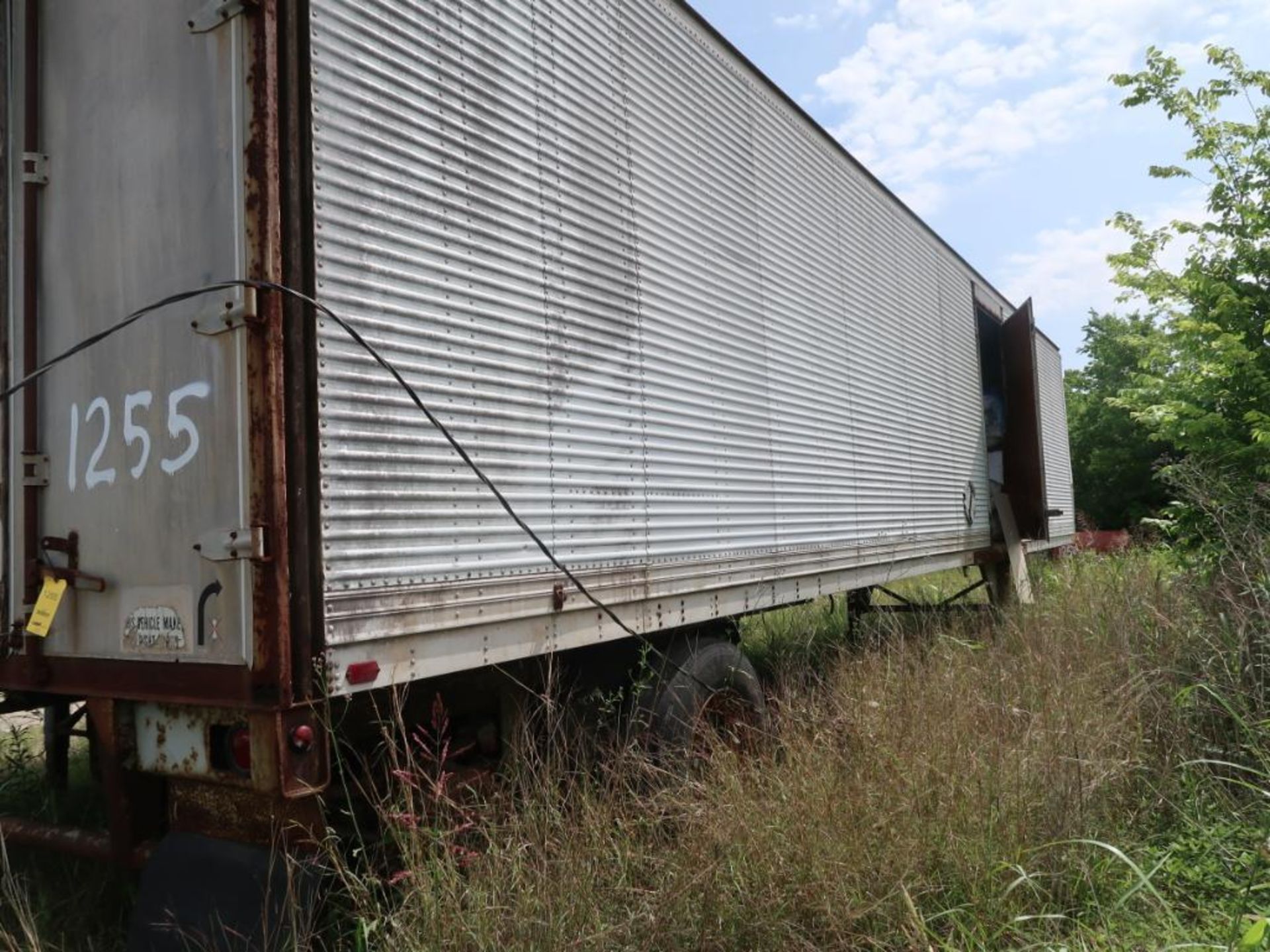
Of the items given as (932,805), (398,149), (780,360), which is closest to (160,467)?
(398,149)

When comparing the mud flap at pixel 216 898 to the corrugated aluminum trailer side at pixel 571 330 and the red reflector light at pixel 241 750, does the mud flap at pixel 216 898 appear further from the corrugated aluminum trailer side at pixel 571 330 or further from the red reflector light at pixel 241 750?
the corrugated aluminum trailer side at pixel 571 330

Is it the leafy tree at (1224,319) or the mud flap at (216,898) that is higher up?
the leafy tree at (1224,319)

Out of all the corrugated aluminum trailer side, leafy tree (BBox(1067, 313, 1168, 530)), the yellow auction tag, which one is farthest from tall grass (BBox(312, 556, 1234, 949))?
leafy tree (BBox(1067, 313, 1168, 530))

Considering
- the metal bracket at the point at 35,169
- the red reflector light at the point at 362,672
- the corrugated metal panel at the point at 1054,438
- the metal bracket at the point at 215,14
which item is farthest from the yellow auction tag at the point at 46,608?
the corrugated metal panel at the point at 1054,438

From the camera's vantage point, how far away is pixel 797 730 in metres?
4.50

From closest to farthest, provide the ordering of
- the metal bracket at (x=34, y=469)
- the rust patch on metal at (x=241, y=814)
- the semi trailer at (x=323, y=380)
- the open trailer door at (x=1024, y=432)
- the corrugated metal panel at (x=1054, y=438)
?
the semi trailer at (x=323, y=380) → the rust patch on metal at (x=241, y=814) → the metal bracket at (x=34, y=469) → the open trailer door at (x=1024, y=432) → the corrugated metal panel at (x=1054, y=438)

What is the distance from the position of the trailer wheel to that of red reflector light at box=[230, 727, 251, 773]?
164 cm

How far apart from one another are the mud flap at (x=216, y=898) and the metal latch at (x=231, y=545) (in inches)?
30.6

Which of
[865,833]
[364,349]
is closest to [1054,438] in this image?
[865,833]

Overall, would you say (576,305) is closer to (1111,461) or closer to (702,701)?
(702,701)

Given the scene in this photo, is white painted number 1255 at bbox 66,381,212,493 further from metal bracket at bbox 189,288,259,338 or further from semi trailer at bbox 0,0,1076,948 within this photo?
metal bracket at bbox 189,288,259,338

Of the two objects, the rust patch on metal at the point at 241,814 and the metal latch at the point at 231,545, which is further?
the rust patch on metal at the point at 241,814

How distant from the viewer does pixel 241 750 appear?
261cm

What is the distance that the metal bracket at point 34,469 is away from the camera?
3109 mm
